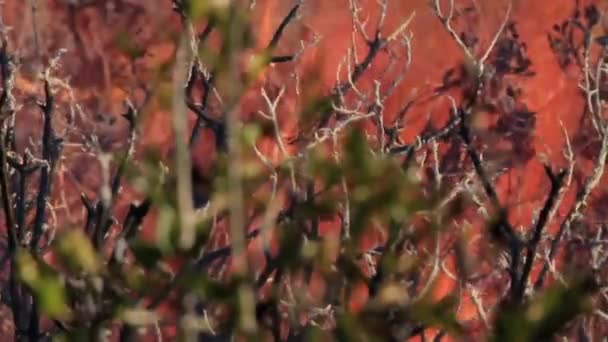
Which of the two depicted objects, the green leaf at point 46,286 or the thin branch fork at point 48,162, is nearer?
the green leaf at point 46,286

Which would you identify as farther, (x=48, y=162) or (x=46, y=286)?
(x=48, y=162)

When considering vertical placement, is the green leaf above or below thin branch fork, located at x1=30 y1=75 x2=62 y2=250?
below

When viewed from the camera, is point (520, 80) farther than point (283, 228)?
Yes

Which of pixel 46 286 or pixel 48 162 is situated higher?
pixel 48 162

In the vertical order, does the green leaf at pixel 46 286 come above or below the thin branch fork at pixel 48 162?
below

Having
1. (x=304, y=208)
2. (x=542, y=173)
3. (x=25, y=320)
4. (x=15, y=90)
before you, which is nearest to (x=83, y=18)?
(x=15, y=90)

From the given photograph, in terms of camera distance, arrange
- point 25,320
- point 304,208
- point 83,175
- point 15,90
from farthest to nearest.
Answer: point 83,175 < point 15,90 < point 25,320 < point 304,208

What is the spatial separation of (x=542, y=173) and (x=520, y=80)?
1.07 ft

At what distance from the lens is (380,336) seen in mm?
1187

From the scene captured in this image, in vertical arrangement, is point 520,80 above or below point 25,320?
above

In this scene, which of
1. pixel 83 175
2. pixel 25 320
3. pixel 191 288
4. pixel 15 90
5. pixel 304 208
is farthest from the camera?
pixel 83 175

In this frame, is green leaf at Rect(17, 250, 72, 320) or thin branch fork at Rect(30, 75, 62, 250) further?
thin branch fork at Rect(30, 75, 62, 250)

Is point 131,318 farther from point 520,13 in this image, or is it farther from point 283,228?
point 520,13

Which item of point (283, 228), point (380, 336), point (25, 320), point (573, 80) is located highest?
point (573, 80)
